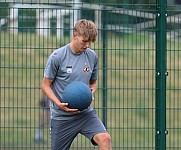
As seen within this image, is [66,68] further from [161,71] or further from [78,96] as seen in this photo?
[161,71]

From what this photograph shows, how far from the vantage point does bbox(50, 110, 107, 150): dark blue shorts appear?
8.67 m

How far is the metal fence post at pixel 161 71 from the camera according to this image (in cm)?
994

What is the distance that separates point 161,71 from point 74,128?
1.75 meters

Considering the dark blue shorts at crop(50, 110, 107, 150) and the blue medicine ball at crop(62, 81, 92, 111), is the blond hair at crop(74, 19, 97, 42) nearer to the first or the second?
the blue medicine ball at crop(62, 81, 92, 111)

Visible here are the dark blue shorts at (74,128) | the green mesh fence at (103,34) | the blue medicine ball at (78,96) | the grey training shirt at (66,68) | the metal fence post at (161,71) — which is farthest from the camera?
the green mesh fence at (103,34)

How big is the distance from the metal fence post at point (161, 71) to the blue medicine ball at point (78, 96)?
1867 millimetres

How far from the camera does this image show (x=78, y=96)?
27.2 feet

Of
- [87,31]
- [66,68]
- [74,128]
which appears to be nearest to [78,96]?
[66,68]

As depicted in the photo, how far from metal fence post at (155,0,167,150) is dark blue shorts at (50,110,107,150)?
149cm

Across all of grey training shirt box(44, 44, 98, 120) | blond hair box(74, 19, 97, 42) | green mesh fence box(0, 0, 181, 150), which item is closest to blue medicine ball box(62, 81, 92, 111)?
grey training shirt box(44, 44, 98, 120)

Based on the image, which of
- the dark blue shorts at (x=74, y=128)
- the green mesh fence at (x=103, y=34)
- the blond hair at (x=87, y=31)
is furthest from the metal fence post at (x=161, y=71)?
the blond hair at (x=87, y=31)

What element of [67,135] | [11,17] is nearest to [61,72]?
[67,135]

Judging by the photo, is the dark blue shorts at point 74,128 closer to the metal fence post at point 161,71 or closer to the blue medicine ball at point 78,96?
the blue medicine ball at point 78,96

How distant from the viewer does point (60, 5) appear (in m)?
10.5
